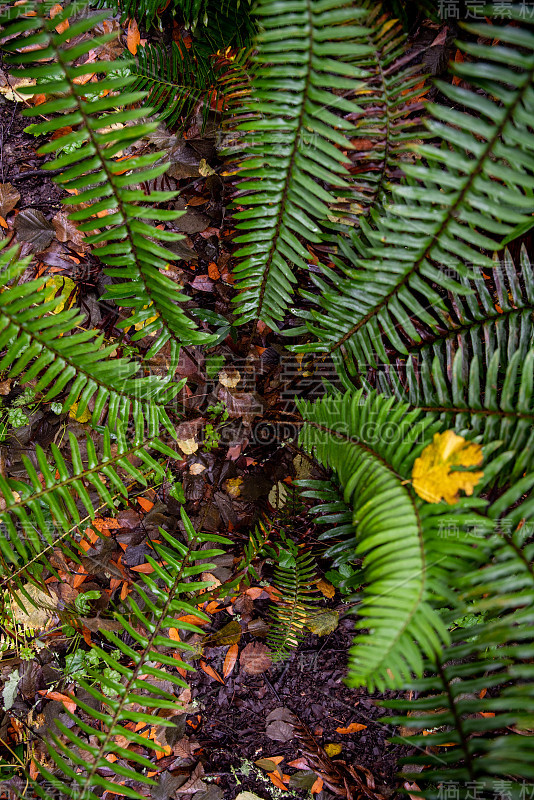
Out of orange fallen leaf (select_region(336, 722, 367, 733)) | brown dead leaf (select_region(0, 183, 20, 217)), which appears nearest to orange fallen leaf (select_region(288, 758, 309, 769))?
orange fallen leaf (select_region(336, 722, 367, 733))

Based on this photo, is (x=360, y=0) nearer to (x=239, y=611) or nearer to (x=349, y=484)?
(x=349, y=484)

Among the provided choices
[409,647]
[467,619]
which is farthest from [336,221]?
[467,619]

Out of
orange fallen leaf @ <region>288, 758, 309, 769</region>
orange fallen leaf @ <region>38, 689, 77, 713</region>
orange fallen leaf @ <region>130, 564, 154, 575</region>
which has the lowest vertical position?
orange fallen leaf @ <region>288, 758, 309, 769</region>

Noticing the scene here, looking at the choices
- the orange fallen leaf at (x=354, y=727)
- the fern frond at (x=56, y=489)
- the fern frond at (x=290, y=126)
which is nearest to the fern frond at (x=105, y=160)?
the fern frond at (x=290, y=126)

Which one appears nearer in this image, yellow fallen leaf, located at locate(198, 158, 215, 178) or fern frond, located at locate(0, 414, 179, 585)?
fern frond, located at locate(0, 414, 179, 585)

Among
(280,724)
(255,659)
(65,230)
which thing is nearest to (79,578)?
(255,659)

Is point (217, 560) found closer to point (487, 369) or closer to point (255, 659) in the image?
point (255, 659)

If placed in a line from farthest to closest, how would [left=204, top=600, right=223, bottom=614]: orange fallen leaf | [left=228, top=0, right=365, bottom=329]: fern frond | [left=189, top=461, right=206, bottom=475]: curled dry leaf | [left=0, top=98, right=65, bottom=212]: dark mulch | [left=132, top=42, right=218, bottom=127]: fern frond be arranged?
[left=0, top=98, right=65, bottom=212]: dark mulch < [left=189, top=461, right=206, bottom=475]: curled dry leaf < [left=204, top=600, right=223, bottom=614]: orange fallen leaf < [left=132, top=42, right=218, bottom=127]: fern frond < [left=228, top=0, right=365, bottom=329]: fern frond

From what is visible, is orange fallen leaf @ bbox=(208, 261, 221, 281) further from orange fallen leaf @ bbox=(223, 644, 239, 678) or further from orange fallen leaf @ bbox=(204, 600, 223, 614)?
orange fallen leaf @ bbox=(223, 644, 239, 678)
